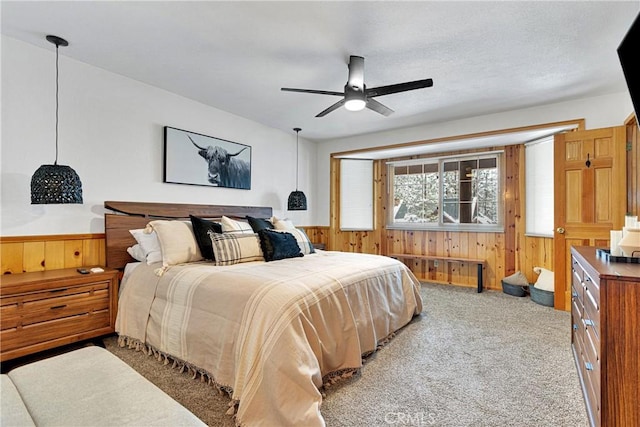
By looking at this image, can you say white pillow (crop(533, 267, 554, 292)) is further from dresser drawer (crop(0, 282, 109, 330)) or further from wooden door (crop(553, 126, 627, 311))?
dresser drawer (crop(0, 282, 109, 330))

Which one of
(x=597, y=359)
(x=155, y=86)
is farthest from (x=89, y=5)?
(x=597, y=359)

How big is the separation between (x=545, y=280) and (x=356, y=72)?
3557mm

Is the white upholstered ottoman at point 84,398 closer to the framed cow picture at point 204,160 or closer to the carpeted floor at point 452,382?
the carpeted floor at point 452,382

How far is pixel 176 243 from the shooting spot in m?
2.79

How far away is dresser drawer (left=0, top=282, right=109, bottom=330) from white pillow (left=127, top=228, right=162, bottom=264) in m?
0.38

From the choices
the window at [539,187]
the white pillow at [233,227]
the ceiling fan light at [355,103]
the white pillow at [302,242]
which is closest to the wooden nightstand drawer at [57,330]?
the white pillow at [233,227]

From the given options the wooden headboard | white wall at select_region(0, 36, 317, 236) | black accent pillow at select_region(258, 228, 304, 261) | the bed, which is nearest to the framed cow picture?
white wall at select_region(0, 36, 317, 236)

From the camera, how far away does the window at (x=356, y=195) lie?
19.0 feet

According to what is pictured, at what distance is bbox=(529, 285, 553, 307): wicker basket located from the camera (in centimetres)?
376

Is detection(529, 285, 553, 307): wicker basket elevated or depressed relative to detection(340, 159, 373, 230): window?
depressed

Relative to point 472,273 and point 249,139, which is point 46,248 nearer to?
point 249,139

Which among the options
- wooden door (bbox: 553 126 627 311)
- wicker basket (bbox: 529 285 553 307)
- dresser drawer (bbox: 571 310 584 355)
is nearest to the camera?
dresser drawer (bbox: 571 310 584 355)

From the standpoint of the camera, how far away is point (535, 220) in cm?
439

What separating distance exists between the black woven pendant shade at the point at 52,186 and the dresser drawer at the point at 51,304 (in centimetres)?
69
